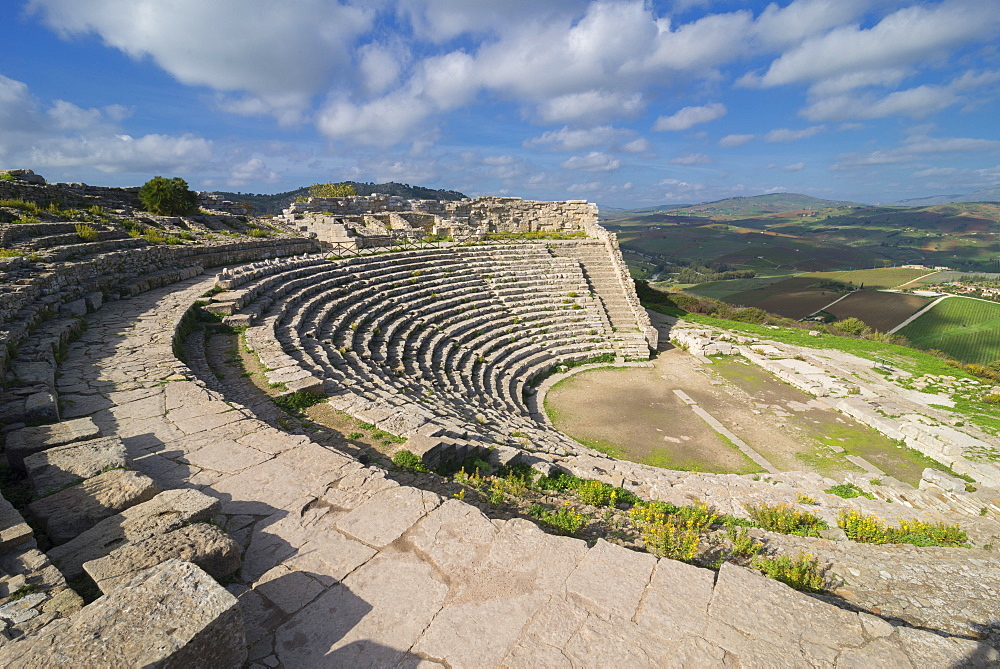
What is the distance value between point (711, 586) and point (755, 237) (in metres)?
150

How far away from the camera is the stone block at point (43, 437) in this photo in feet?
13.2

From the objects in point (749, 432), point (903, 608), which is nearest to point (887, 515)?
point (903, 608)

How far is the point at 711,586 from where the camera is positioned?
10.7 ft

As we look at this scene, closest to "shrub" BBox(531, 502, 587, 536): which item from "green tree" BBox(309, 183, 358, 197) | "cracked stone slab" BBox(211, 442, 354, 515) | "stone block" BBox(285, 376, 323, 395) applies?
"cracked stone slab" BBox(211, 442, 354, 515)

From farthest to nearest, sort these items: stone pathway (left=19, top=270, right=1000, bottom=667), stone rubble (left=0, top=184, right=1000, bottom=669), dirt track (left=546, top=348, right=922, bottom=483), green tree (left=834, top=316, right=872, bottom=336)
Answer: green tree (left=834, top=316, right=872, bottom=336)
dirt track (left=546, top=348, right=922, bottom=483)
stone pathway (left=19, top=270, right=1000, bottom=667)
stone rubble (left=0, top=184, right=1000, bottom=669)

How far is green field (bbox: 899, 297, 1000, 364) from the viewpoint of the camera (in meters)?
28.3

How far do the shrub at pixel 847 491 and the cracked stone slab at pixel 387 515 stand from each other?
767cm

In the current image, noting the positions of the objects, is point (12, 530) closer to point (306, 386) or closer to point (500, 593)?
point (500, 593)

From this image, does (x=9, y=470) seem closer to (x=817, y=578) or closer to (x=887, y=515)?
(x=817, y=578)

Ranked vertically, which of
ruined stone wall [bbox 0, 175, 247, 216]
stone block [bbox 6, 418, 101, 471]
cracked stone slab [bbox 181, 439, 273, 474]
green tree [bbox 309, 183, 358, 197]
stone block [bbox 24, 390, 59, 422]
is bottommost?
cracked stone slab [bbox 181, 439, 273, 474]

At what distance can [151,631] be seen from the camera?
2.27 metres

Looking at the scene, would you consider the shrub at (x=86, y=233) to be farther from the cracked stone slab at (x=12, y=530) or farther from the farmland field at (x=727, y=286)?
the farmland field at (x=727, y=286)

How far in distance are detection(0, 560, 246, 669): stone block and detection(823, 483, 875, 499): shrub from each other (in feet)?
30.7

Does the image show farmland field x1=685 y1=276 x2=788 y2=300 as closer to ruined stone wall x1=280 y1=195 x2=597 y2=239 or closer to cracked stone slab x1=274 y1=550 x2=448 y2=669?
ruined stone wall x1=280 y1=195 x2=597 y2=239
